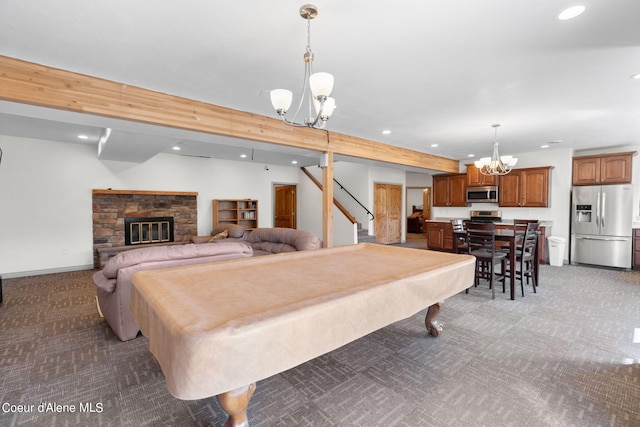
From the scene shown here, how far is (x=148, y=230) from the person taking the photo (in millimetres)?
6695

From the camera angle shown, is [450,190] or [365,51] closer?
[365,51]

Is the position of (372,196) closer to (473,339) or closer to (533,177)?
(533,177)

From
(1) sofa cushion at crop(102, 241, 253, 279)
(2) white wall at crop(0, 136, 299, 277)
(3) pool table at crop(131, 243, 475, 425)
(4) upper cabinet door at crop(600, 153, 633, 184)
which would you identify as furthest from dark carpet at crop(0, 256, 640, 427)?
(4) upper cabinet door at crop(600, 153, 633, 184)

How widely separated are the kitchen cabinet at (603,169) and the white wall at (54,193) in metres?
9.07

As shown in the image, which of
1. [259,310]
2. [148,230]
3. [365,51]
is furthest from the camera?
[148,230]

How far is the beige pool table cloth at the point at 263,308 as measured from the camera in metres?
1.04

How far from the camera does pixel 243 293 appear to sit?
62.7 inches

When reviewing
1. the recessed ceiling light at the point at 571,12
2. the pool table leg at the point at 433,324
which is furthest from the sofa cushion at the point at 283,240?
the recessed ceiling light at the point at 571,12

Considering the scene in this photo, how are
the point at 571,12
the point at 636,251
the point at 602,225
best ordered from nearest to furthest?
the point at 571,12 → the point at 636,251 → the point at 602,225

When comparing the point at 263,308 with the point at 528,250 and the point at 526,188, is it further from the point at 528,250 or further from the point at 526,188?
the point at 526,188

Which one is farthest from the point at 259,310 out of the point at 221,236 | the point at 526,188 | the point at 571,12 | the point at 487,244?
the point at 526,188

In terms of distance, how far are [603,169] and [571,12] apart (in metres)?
5.71

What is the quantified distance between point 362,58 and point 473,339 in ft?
9.07

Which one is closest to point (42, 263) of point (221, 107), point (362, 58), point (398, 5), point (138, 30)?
point (221, 107)
